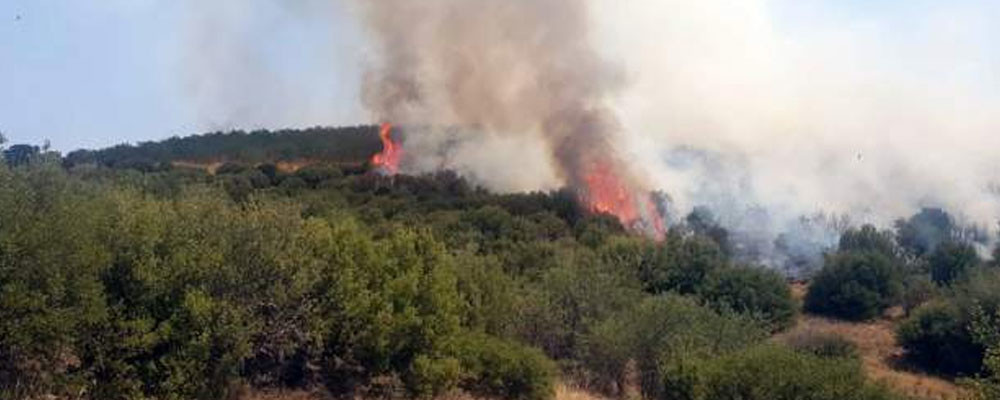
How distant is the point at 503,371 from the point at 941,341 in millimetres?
37803

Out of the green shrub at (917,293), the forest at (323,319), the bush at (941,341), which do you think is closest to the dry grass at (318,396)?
the forest at (323,319)

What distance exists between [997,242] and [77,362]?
323ft

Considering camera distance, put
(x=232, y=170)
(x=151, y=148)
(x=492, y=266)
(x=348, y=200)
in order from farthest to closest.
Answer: (x=151, y=148)
(x=232, y=170)
(x=348, y=200)
(x=492, y=266)

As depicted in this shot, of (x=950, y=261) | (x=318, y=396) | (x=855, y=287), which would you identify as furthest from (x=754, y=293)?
(x=318, y=396)

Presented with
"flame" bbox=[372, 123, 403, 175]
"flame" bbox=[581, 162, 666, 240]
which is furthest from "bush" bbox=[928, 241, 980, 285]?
"flame" bbox=[372, 123, 403, 175]

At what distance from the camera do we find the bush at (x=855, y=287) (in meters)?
77.2

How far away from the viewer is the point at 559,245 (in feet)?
236

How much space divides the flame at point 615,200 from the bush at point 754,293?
870 inches

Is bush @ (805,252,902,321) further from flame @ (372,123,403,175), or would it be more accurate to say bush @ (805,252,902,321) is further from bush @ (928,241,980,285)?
flame @ (372,123,403,175)

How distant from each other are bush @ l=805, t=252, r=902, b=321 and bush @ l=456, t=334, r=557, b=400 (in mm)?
45053

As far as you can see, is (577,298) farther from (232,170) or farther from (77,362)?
(232,170)

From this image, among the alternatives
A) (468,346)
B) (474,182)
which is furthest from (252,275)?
(474,182)

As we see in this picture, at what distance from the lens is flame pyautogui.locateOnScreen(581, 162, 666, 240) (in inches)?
3703

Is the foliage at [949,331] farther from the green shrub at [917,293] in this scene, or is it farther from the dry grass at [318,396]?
the dry grass at [318,396]
